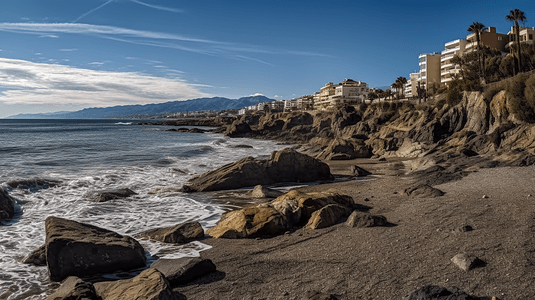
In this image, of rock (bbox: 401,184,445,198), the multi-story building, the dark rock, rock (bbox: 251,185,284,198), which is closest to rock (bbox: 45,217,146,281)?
the dark rock

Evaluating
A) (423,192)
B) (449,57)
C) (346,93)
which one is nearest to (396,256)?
(423,192)

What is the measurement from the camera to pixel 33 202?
14.8m

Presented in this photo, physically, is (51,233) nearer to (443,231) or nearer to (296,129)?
(443,231)

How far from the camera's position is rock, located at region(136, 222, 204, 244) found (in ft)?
32.4

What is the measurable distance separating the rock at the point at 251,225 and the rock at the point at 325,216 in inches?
30.0

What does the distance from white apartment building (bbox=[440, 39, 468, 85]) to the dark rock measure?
68959mm

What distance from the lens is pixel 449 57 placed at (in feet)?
230

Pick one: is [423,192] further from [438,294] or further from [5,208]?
[5,208]

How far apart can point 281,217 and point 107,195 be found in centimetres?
828

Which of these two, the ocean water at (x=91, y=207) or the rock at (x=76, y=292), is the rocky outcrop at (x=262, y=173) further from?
the rock at (x=76, y=292)

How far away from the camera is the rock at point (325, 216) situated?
1028cm

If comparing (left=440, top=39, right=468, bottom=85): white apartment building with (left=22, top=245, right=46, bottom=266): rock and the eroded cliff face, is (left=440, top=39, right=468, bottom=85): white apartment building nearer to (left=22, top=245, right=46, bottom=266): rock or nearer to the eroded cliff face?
the eroded cliff face


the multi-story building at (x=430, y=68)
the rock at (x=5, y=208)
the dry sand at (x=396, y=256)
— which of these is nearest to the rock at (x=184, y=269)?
the dry sand at (x=396, y=256)

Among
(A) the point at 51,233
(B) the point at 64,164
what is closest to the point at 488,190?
(A) the point at 51,233
